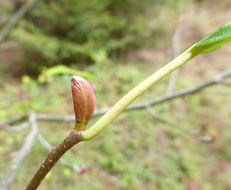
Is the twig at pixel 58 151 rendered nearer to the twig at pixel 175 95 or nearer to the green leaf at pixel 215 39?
the green leaf at pixel 215 39

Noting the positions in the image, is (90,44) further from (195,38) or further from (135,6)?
(195,38)

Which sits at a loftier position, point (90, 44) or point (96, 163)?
point (90, 44)

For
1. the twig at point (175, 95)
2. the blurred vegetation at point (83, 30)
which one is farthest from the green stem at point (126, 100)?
the blurred vegetation at point (83, 30)

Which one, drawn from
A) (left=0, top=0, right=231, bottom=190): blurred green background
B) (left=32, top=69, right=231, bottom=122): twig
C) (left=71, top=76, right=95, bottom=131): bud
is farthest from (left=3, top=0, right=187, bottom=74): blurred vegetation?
(left=71, top=76, right=95, bottom=131): bud

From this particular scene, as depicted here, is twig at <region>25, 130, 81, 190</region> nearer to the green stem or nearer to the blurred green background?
the green stem

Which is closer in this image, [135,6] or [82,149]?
[82,149]

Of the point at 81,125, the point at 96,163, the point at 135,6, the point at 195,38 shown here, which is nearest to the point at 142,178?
the point at 96,163

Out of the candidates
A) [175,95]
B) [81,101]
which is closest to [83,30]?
[175,95]
